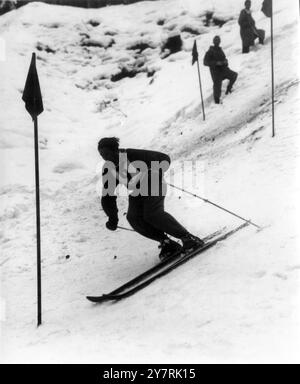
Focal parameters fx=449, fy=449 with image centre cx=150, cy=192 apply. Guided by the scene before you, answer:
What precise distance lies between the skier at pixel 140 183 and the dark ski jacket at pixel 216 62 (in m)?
7.28

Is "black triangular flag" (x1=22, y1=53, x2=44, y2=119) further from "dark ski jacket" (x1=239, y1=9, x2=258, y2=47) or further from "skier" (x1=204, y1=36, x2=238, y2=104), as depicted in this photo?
"dark ski jacket" (x1=239, y1=9, x2=258, y2=47)

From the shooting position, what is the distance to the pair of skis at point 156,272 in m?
4.39

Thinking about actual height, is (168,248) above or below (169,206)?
below

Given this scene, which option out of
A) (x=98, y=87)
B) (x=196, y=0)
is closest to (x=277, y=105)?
(x=98, y=87)

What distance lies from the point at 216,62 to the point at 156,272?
26.7 ft

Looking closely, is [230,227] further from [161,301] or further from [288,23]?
[288,23]

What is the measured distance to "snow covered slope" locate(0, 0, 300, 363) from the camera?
3.39 m

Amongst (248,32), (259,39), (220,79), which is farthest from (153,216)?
(259,39)

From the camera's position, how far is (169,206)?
23.6ft

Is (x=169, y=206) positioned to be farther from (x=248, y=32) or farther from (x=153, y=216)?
(x=248, y=32)

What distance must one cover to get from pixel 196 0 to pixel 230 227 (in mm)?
18726

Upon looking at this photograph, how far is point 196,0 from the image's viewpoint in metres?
21.4

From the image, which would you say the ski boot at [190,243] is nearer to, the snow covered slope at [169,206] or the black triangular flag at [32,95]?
the snow covered slope at [169,206]

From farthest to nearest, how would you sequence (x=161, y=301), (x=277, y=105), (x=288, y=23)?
(x=288, y=23), (x=277, y=105), (x=161, y=301)
